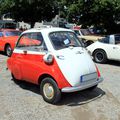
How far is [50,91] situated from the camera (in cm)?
632

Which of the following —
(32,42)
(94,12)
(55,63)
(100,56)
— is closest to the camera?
(55,63)

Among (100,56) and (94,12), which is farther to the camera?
(94,12)

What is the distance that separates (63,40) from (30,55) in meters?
0.90

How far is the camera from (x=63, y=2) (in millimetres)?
23781

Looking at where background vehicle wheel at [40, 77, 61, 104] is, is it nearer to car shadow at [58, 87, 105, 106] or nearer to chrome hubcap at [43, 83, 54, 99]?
chrome hubcap at [43, 83, 54, 99]

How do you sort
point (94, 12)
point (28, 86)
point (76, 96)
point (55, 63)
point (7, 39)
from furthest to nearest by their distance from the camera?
point (94, 12)
point (7, 39)
point (28, 86)
point (76, 96)
point (55, 63)

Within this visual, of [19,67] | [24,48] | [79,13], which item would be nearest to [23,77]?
[19,67]

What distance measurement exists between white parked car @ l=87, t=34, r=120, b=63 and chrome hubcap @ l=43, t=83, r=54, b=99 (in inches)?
232

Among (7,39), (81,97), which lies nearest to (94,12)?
(7,39)

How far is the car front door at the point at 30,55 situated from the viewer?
661cm

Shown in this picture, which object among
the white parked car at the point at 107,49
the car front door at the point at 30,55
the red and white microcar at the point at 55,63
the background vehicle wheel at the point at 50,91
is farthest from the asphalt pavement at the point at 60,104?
the white parked car at the point at 107,49

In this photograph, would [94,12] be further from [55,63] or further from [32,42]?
[55,63]

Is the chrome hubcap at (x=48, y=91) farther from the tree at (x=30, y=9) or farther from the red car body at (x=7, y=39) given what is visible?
the tree at (x=30, y=9)

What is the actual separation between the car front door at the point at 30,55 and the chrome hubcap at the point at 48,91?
1.20 ft
